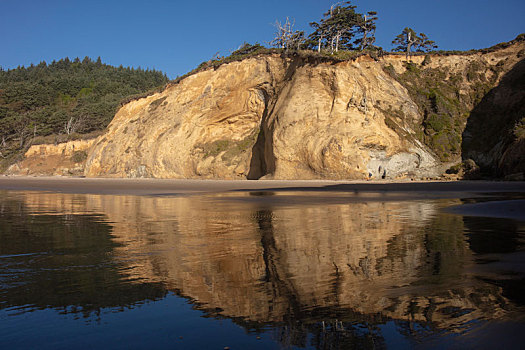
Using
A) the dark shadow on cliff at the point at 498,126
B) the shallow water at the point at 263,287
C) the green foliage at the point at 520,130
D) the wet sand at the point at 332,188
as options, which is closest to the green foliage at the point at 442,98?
the dark shadow on cliff at the point at 498,126

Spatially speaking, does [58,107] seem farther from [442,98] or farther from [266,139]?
[442,98]

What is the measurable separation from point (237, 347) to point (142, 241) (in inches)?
169

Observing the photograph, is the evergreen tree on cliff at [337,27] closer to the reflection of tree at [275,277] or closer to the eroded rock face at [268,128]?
the eroded rock face at [268,128]

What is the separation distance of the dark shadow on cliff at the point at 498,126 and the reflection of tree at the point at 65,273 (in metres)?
26.4

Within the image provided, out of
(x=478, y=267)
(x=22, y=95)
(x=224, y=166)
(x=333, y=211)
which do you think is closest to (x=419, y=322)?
(x=478, y=267)

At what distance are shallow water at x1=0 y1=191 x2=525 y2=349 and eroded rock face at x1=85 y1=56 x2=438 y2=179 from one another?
23.0 metres

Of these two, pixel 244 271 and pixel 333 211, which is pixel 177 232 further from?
pixel 333 211

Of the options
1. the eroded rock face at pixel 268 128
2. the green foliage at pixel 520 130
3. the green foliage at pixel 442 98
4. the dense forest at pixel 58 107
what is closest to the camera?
the green foliage at pixel 520 130

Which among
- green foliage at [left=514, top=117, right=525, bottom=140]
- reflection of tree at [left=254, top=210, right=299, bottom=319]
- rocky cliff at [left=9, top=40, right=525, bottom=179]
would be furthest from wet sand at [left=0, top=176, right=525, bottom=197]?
reflection of tree at [left=254, top=210, right=299, bottom=319]

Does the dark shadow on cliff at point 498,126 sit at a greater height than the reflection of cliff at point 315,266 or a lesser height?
greater

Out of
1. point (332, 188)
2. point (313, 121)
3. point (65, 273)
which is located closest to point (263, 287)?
point (65, 273)

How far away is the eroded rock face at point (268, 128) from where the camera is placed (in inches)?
1182

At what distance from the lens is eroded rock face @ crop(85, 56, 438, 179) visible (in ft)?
98.5

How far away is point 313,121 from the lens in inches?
1270
